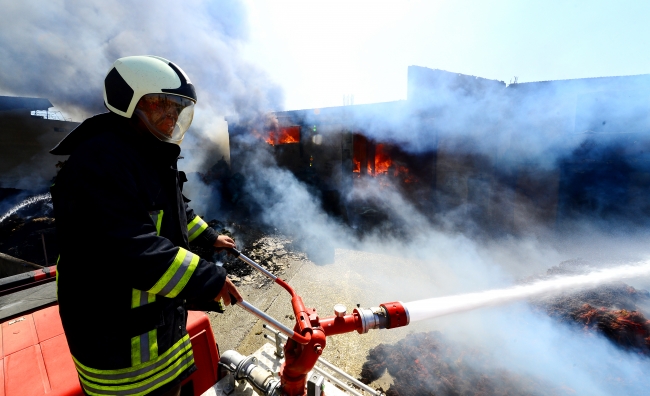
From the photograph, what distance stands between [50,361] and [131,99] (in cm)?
206

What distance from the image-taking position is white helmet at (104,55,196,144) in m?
1.54

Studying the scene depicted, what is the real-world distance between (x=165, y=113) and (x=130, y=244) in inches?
34.5

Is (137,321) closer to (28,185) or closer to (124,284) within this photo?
(124,284)

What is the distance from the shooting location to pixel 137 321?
1391 mm

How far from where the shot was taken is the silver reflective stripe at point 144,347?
1.41 m

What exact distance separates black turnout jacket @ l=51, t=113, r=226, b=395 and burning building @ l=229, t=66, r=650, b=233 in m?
10.3

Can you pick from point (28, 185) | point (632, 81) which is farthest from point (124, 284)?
point (28, 185)

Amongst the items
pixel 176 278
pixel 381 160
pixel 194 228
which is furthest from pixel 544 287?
pixel 381 160

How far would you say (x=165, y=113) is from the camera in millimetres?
1645

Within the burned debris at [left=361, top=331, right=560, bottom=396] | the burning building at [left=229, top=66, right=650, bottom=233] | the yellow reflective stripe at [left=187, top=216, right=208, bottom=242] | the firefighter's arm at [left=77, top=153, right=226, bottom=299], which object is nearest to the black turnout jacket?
the firefighter's arm at [left=77, top=153, right=226, bottom=299]

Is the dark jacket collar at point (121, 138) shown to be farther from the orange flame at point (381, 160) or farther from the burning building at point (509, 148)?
the orange flame at point (381, 160)

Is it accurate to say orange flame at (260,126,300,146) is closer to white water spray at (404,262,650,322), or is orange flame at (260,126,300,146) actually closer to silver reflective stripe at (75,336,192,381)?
white water spray at (404,262,650,322)

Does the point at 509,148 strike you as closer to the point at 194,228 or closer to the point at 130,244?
the point at 194,228

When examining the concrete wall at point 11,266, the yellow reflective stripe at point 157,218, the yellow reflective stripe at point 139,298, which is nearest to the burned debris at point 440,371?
the yellow reflective stripe at point 139,298
